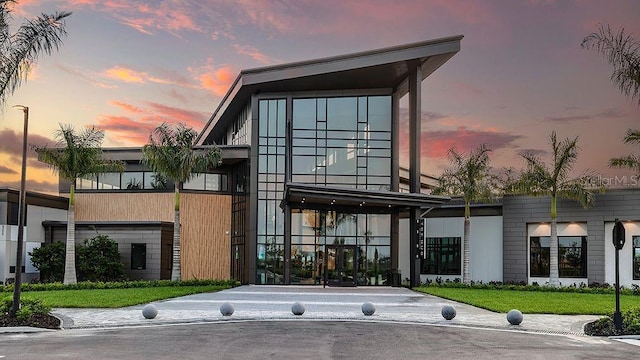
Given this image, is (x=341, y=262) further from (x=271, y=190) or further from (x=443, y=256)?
(x=443, y=256)

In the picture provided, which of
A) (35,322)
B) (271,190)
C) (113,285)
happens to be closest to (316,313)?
(35,322)

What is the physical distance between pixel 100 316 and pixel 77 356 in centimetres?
797

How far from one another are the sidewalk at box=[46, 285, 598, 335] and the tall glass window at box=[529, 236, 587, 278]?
1312 centimetres

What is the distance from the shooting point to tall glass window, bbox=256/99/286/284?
4097 centimetres

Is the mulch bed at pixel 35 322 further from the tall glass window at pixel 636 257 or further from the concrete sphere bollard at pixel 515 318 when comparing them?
the tall glass window at pixel 636 257

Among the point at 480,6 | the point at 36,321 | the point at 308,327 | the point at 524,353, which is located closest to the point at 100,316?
the point at 36,321

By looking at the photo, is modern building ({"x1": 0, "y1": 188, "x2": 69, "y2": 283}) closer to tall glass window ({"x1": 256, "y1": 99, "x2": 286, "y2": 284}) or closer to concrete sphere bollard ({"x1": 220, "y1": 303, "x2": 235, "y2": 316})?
tall glass window ({"x1": 256, "y1": 99, "x2": 286, "y2": 284})

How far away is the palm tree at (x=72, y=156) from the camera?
117 feet

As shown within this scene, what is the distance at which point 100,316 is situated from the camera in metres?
21.1

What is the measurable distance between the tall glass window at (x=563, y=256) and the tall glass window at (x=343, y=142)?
31.5ft

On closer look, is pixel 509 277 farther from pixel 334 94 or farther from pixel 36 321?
pixel 36 321

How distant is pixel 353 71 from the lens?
3922cm

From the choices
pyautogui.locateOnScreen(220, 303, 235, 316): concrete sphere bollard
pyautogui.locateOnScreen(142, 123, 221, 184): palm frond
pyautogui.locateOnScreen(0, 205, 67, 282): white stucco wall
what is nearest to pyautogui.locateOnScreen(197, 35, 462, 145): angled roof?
pyautogui.locateOnScreen(142, 123, 221, 184): palm frond

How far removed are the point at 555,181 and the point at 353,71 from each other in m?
12.6
